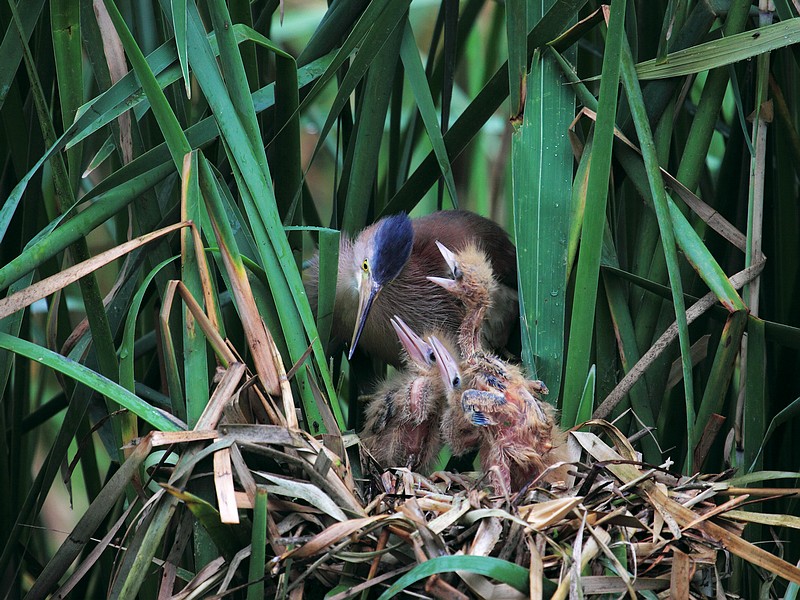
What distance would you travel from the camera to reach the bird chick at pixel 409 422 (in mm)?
2041

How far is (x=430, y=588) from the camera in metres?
1.25

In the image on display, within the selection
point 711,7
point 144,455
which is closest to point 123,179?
point 144,455

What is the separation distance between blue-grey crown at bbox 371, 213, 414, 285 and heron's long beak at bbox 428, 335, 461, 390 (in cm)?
45

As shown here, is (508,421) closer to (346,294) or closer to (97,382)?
(97,382)

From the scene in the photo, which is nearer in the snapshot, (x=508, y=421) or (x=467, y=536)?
(x=467, y=536)

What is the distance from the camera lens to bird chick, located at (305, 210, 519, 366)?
8.20 feet

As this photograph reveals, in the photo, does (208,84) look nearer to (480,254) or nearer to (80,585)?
(480,254)

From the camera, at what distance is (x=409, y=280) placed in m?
2.75

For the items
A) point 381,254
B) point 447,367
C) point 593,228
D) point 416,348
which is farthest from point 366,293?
point 593,228

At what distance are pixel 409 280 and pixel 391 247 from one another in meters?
0.30

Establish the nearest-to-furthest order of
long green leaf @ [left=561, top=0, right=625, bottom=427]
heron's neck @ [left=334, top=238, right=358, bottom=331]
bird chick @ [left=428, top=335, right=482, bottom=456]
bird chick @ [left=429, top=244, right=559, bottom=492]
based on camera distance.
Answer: long green leaf @ [left=561, top=0, right=625, bottom=427] < bird chick @ [left=429, top=244, right=559, bottom=492] < bird chick @ [left=428, top=335, right=482, bottom=456] < heron's neck @ [left=334, top=238, right=358, bottom=331]

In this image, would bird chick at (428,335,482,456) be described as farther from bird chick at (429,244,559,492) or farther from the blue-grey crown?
the blue-grey crown

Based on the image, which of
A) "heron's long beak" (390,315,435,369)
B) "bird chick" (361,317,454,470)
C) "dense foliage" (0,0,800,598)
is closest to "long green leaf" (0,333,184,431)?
"dense foliage" (0,0,800,598)

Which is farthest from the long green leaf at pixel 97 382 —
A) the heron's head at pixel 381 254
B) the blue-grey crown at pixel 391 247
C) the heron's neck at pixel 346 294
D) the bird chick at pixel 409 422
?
the heron's neck at pixel 346 294
